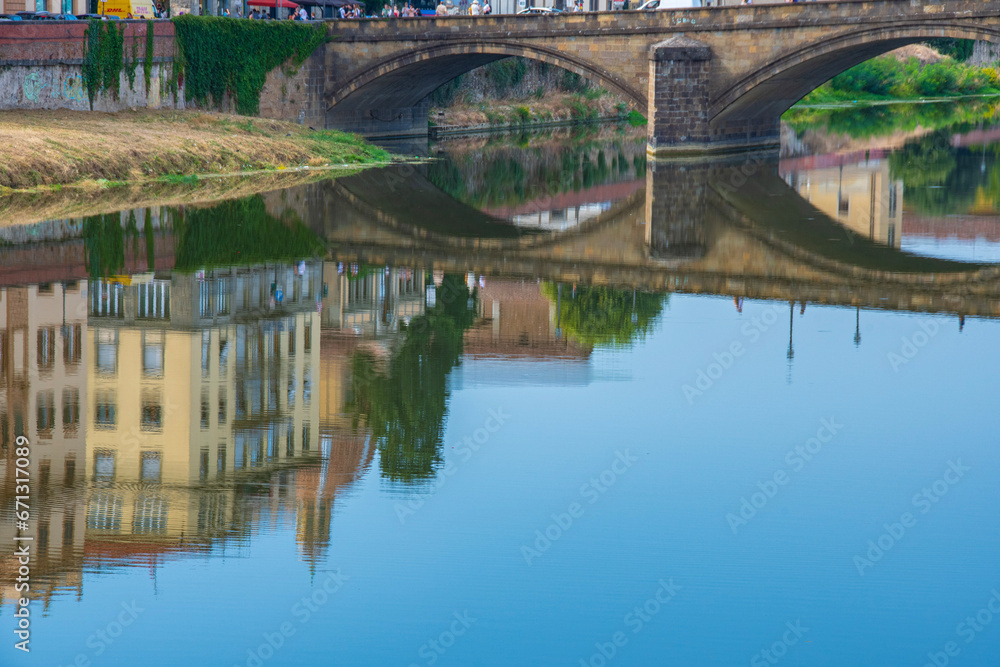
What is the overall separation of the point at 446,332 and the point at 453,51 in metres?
32.4

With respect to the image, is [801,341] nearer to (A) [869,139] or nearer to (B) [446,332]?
(B) [446,332]

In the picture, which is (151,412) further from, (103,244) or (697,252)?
(697,252)

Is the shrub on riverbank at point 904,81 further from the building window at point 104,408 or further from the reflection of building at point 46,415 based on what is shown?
the building window at point 104,408

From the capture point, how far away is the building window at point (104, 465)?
11.1m

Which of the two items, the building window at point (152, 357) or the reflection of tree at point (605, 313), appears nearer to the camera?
the building window at point (152, 357)

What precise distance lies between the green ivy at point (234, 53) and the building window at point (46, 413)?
1310 inches

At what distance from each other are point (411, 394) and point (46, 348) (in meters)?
4.21

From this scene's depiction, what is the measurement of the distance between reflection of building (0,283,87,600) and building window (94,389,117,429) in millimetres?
186

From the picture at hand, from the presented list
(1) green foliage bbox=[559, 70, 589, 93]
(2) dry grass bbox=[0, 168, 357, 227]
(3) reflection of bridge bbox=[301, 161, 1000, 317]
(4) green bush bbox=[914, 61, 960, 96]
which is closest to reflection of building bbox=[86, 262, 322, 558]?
(3) reflection of bridge bbox=[301, 161, 1000, 317]

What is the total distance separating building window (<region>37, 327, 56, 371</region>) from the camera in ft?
47.3

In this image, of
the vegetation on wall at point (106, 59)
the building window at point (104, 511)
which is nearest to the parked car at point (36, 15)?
the vegetation on wall at point (106, 59)

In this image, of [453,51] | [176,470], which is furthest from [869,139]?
[176,470]

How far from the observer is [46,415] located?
41.9 feet

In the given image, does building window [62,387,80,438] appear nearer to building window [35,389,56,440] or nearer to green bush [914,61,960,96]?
building window [35,389,56,440]
